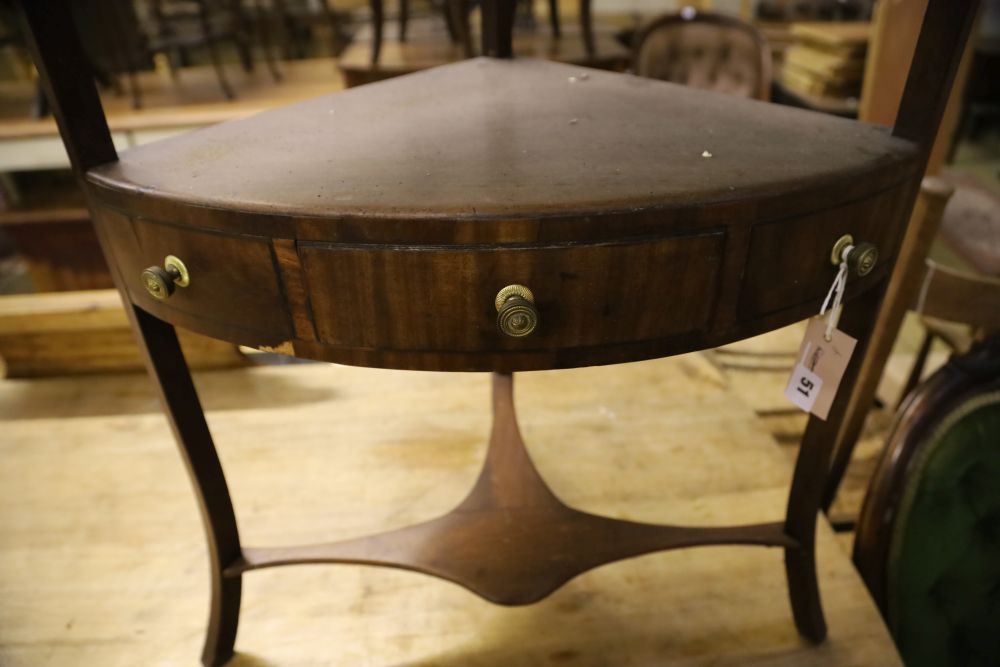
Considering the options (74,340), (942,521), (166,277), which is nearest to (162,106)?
(74,340)

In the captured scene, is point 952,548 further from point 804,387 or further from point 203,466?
point 203,466

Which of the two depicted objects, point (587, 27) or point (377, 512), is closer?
point (377, 512)

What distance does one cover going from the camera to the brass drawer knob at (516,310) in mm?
401

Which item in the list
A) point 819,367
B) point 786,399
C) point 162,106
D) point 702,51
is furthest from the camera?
point 162,106

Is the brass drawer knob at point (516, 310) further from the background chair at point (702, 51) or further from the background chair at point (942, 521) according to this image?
the background chair at point (702, 51)

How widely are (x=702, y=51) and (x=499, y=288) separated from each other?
185 centimetres

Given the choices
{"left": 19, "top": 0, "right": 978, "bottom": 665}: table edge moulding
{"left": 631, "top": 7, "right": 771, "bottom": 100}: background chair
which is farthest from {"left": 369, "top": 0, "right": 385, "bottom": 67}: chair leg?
{"left": 19, "top": 0, "right": 978, "bottom": 665}: table edge moulding

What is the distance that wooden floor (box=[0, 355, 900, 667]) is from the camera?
0.76 metres

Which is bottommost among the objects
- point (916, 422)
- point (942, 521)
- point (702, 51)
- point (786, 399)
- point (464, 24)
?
point (786, 399)

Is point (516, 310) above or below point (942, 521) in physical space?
above

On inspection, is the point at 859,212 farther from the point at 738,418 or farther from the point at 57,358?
the point at 57,358

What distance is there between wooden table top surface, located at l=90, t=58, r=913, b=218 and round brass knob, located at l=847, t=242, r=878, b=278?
49 mm

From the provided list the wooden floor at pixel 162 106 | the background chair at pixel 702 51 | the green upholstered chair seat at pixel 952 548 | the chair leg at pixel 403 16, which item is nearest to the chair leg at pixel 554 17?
the background chair at pixel 702 51

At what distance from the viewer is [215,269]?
45 cm
